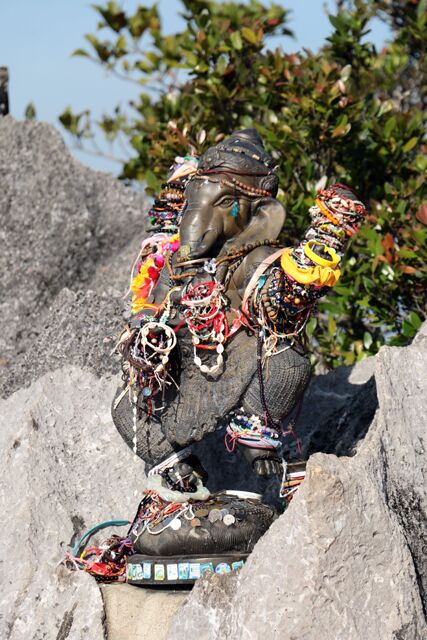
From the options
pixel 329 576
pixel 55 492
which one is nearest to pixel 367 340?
pixel 55 492

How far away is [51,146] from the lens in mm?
4762

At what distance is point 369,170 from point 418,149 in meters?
0.32

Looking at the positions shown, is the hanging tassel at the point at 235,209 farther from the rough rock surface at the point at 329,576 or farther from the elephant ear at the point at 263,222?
the rough rock surface at the point at 329,576

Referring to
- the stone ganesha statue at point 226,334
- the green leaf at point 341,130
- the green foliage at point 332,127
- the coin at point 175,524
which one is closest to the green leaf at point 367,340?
the green foliage at point 332,127

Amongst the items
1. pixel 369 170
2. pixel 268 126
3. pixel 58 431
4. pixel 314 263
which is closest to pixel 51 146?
pixel 268 126

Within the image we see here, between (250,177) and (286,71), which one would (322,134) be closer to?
(286,71)

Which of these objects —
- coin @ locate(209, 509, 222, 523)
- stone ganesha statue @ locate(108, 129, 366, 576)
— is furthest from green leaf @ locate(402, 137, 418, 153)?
coin @ locate(209, 509, 222, 523)

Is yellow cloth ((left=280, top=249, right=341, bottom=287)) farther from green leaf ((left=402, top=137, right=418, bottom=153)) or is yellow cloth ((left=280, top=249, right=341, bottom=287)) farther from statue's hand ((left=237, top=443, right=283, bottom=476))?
green leaf ((left=402, top=137, right=418, bottom=153))

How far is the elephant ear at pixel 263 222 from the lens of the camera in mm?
2854

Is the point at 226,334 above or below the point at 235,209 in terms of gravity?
below

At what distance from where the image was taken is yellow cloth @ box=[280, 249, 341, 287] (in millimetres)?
2588

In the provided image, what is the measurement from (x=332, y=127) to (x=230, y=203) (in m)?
1.54

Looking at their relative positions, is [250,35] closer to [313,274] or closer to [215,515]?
[313,274]

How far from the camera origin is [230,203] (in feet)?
9.21
